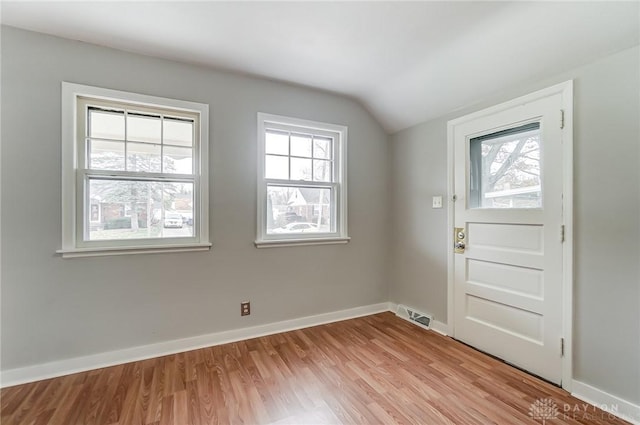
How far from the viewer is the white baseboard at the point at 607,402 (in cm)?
154

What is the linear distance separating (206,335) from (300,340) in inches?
33.0

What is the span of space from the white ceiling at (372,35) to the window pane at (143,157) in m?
0.75

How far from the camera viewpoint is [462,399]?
67.6 inches

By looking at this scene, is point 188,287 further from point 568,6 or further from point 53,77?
point 568,6

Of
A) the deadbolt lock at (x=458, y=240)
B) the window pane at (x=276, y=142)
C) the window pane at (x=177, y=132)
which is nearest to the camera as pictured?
the window pane at (x=177, y=132)

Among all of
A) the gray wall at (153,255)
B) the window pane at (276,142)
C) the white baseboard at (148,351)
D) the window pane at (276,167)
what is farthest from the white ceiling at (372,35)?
the white baseboard at (148,351)

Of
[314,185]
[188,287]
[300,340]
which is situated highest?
[314,185]

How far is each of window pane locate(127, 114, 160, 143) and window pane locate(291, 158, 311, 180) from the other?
4.04ft

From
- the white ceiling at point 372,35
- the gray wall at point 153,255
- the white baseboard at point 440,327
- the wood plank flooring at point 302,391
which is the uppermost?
the white ceiling at point 372,35

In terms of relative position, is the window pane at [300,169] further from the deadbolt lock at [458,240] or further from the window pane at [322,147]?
the deadbolt lock at [458,240]

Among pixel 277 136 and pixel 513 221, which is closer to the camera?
pixel 513 221

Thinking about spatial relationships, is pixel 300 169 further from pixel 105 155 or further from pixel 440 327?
pixel 440 327

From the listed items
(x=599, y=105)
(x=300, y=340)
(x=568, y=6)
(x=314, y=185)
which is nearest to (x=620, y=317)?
(x=599, y=105)

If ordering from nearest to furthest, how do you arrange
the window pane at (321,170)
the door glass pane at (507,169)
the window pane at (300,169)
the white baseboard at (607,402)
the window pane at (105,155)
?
the white baseboard at (607,402), the door glass pane at (507,169), the window pane at (105,155), the window pane at (300,169), the window pane at (321,170)
